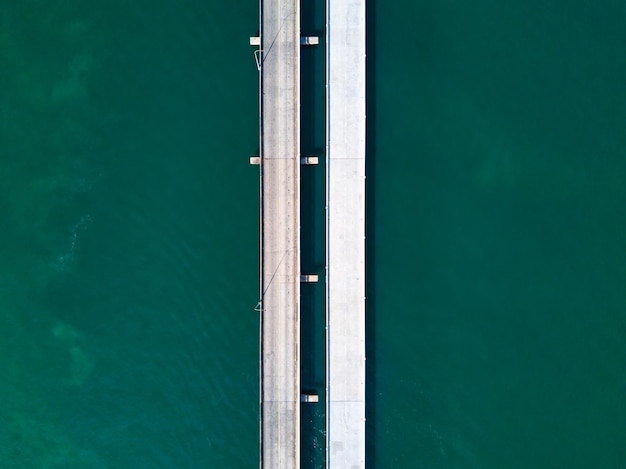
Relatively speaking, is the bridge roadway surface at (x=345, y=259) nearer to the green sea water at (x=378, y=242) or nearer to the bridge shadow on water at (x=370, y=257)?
the bridge shadow on water at (x=370, y=257)

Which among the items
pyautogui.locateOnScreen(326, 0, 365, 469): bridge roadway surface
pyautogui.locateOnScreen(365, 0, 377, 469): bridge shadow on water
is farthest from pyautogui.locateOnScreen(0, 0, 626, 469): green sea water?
pyautogui.locateOnScreen(326, 0, 365, 469): bridge roadway surface

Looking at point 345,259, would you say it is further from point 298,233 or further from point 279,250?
point 279,250

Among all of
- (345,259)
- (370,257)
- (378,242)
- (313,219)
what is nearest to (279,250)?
(313,219)

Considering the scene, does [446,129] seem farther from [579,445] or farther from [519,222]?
[579,445]

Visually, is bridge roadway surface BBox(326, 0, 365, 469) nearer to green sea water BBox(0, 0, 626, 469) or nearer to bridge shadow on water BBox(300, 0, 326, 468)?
bridge shadow on water BBox(300, 0, 326, 468)
